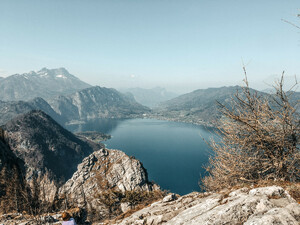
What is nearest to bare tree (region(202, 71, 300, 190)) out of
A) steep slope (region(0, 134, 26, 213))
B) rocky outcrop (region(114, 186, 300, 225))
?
rocky outcrop (region(114, 186, 300, 225))

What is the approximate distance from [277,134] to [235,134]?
2897 mm

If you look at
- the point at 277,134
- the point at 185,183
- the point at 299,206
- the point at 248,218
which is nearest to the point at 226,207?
the point at 248,218

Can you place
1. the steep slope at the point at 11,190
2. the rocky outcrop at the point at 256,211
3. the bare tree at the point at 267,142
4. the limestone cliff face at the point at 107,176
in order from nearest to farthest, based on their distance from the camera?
the rocky outcrop at the point at 256,211 < the bare tree at the point at 267,142 < the steep slope at the point at 11,190 < the limestone cliff face at the point at 107,176

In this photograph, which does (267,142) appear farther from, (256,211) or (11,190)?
(11,190)

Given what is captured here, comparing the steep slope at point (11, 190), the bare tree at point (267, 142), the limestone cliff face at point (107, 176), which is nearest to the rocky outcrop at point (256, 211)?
the bare tree at point (267, 142)

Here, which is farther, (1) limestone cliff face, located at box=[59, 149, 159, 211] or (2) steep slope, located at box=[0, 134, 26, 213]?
(1) limestone cliff face, located at box=[59, 149, 159, 211]

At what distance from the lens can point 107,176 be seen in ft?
241

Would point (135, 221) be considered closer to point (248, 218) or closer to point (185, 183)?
point (248, 218)

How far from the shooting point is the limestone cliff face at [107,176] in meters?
68.2

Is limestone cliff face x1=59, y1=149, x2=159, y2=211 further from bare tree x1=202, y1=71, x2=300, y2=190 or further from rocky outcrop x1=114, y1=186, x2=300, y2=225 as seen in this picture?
rocky outcrop x1=114, y1=186, x2=300, y2=225

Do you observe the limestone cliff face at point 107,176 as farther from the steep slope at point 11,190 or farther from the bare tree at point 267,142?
the bare tree at point 267,142

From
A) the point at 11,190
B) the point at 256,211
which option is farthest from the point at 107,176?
the point at 256,211

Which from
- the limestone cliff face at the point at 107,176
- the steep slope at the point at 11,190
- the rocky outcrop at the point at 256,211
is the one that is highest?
the rocky outcrop at the point at 256,211

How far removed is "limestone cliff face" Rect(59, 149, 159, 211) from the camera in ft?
224
